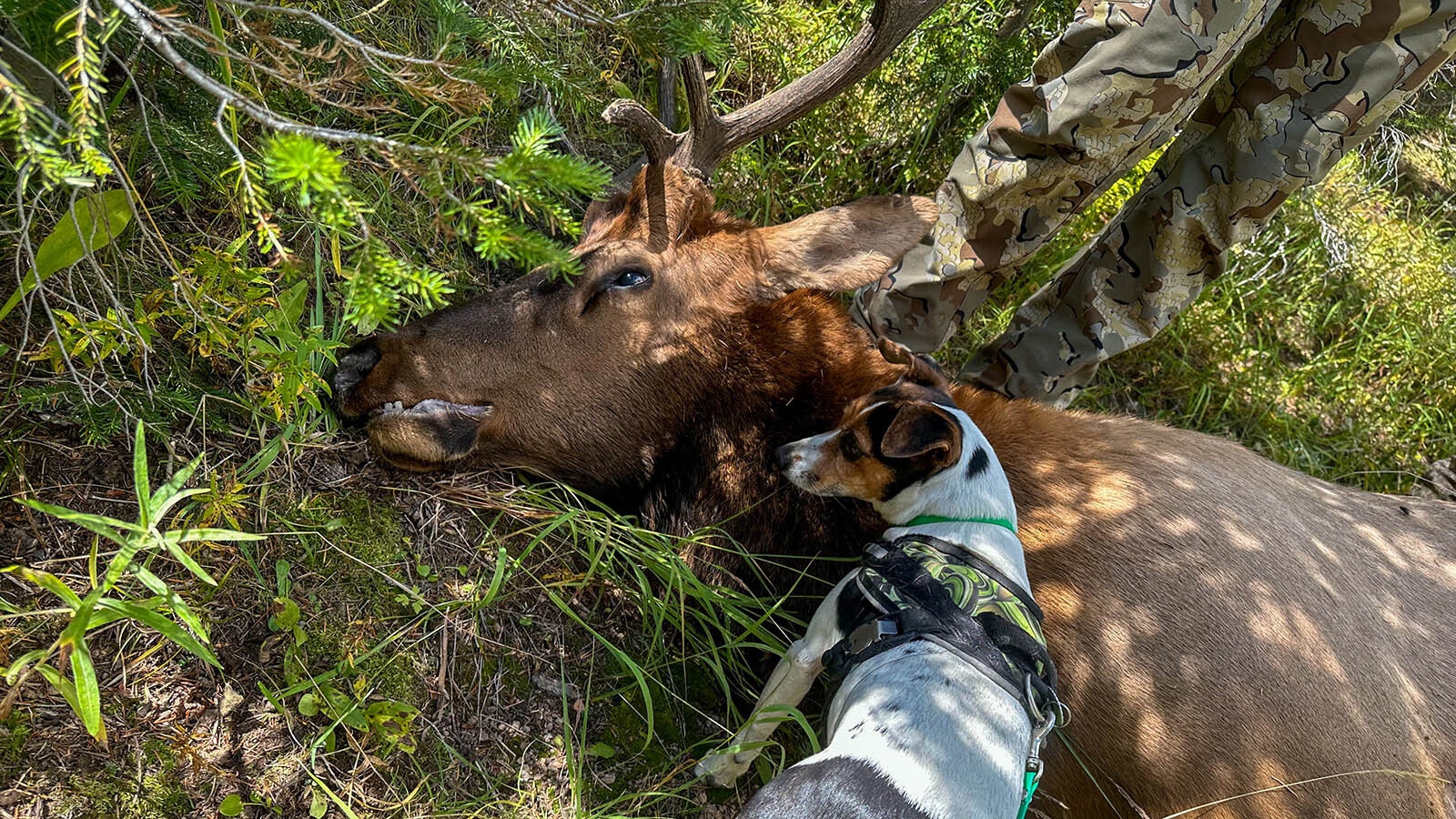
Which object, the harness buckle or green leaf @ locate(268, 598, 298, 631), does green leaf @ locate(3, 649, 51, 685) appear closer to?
green leaf @ locate(268, 598, 298, 631)

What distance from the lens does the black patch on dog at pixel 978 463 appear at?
137 inches

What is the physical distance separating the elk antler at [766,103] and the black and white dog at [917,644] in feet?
3.81

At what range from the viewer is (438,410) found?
374 cm

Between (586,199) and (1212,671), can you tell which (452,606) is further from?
(1212,671)

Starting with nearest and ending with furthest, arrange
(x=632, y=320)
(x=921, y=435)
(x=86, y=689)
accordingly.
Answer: (x=86, y=689) < (x=921, y=435) < (x=632, y=320)

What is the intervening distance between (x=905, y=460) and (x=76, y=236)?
2674 millimetres

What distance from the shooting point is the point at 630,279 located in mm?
4039

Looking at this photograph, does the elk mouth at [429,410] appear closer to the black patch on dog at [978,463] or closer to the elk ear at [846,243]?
the elk ear at [846,243]

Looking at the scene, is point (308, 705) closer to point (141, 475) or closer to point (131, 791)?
point (131, 791)

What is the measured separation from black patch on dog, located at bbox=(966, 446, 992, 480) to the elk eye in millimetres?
1490

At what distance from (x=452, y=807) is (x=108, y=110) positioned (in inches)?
95.9

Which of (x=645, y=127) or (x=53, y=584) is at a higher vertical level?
(x=645, y=127)

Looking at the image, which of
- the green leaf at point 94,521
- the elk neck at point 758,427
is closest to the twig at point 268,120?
the green leaf at point 94,521

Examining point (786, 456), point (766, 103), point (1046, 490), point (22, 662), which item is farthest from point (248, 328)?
point (1046, 490)
